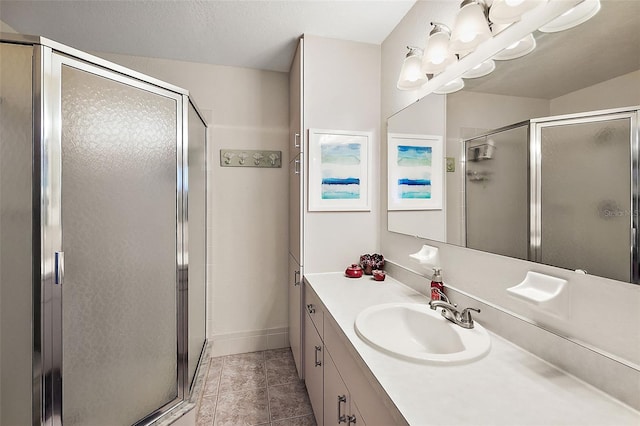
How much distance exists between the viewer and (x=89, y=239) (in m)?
1.07

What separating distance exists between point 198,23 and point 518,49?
1.74m

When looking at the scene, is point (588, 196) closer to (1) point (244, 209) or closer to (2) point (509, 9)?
(2) point (509, 9)

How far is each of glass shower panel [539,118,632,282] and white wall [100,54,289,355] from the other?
182 centimetres

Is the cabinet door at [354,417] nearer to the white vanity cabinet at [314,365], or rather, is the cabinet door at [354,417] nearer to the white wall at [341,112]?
the white vanity cabinet at [314,365]

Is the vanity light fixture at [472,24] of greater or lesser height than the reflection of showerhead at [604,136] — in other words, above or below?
above

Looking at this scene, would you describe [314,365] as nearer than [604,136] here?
No

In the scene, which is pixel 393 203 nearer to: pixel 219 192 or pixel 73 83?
pixel 219 192

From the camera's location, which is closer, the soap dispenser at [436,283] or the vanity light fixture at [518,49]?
the vanity light fixture at [518,49]

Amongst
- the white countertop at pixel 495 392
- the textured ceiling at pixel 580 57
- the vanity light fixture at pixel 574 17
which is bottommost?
the white countertop at pixel 495 392

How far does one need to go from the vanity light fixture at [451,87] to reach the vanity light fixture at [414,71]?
14cm

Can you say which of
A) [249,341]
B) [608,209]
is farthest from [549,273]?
[249,341]

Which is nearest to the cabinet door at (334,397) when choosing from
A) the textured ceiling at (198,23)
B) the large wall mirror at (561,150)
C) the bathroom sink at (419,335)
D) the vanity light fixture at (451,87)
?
the bathroom sink at (419,335)

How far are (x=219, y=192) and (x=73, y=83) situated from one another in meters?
1.22

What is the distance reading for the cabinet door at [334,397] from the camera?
998mm
